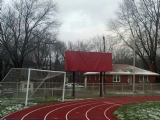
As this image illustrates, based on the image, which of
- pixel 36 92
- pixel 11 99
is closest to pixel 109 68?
pixel 36 92

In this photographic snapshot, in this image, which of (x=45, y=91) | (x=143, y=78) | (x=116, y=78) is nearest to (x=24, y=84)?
(x=45, y=91)

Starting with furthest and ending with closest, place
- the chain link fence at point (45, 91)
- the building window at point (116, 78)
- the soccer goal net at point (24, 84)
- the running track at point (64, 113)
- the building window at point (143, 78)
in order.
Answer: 1. the building window at point (143, 78)
2. the building window at point (116, 78)
3. the chain link fence at point (45, 91)
4. the soccer goal net at point (24, 84)
5. the running track at point (64, 113)

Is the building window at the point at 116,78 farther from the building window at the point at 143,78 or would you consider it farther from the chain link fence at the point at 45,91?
the chain link fence at the point at 45,91

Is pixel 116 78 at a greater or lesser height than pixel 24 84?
greater

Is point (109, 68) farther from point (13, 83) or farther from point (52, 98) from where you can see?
point (13, 83)

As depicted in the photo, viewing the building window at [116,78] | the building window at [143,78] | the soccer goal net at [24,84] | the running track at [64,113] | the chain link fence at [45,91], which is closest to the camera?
the running track at [64,113]

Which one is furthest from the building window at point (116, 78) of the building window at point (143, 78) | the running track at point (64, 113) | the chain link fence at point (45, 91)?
the running track at point (64, 113)

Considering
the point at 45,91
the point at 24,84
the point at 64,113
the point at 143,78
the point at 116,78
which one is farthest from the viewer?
the point at 143,78

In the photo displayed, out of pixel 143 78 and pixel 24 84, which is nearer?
pixel 24 84

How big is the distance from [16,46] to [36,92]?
16040 millimetres

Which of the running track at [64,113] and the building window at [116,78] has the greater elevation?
the building window at [116,78]

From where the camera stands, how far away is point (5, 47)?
34719 millimetres

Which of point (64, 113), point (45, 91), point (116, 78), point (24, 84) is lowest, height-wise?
point (64, 113)

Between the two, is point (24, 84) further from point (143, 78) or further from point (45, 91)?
point (143, 78)
